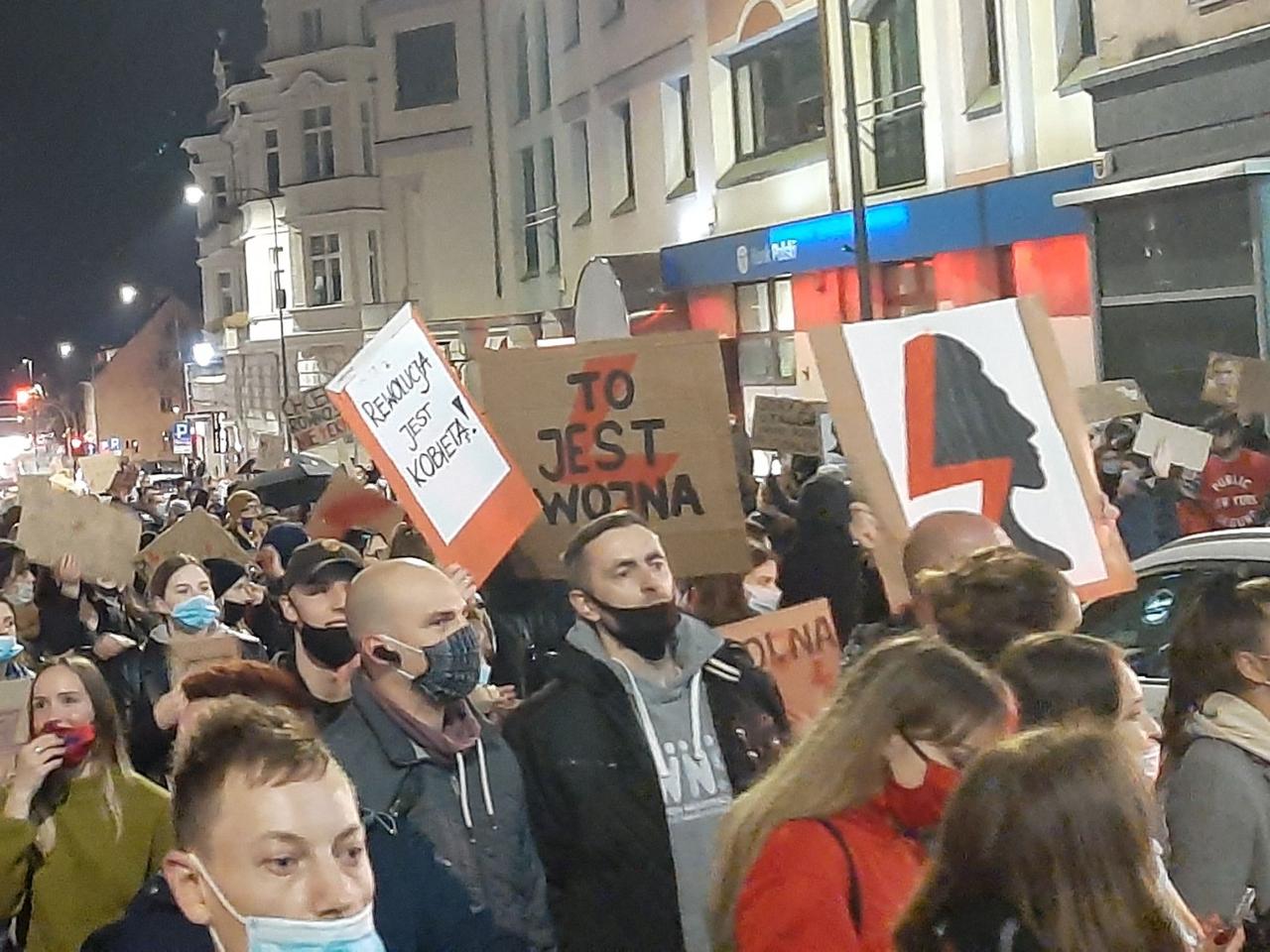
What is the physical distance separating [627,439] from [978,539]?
1.57 meters

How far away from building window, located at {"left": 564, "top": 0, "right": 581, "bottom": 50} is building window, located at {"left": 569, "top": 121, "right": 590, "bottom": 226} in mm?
1445

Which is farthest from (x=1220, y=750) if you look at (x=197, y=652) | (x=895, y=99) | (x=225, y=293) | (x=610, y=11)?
(x=225, y=293)

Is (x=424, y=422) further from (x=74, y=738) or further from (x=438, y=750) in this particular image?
(x=438, y=750)

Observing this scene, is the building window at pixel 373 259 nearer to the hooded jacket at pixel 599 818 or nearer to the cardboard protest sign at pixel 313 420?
the cardboard protest sign at pixel 313 420

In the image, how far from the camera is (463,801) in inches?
169

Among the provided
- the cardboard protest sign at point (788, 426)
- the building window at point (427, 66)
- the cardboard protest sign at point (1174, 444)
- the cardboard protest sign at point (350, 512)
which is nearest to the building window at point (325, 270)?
the building window at point (427, 66)

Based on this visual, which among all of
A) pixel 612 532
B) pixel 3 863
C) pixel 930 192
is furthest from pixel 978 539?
Result: pixel 930 192

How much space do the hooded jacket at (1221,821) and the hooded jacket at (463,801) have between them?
1468mm

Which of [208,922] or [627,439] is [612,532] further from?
[208,922]

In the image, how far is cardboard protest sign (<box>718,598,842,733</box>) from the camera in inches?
228

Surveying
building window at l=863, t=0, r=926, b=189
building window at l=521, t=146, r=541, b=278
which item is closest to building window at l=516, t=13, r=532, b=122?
building window at l=521, t=146, r=541, b=278

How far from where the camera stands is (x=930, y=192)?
19.9 metres

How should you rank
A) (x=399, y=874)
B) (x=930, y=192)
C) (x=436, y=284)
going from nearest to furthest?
(x=399, y=874)
(x=930, y=192)
(x=436, y=284)

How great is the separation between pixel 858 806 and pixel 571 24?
30.7m
